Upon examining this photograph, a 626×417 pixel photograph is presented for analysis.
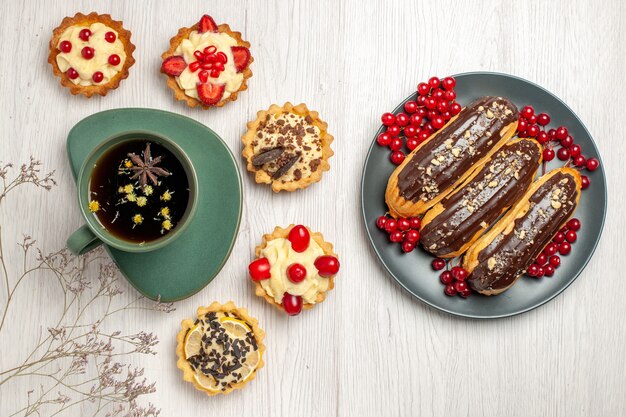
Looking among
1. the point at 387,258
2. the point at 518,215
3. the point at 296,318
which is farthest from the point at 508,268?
the point at 296,318

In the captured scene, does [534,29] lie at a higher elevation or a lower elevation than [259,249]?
higher

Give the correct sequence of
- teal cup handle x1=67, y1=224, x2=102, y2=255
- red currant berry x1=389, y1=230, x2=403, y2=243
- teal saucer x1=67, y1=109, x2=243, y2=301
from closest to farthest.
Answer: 1. teal cup handle x1=67, y1=224, x2=102, y2=255
2. teal saucer x1=67, y1=109, x2=243, y2=301
3. red currant berry x1=389, y1=230, x2=403, y2=243

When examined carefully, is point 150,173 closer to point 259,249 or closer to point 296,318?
point 259,249

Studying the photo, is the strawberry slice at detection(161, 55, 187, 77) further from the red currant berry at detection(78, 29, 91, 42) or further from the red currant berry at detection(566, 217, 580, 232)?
the red currant berry at detection(566, 217, 580, 232)

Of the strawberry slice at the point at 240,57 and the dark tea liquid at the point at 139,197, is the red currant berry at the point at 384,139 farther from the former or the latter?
the dark tea liquid at the point at 139,197

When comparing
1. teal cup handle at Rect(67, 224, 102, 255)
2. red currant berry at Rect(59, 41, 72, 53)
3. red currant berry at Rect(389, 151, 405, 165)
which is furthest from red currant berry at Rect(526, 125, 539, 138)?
red currant berry at Rect(59, 41, 72, 53)

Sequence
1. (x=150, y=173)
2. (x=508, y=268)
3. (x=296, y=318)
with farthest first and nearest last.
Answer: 1. (x=296, y=318)
2. (x=508, y=268)
3. (x=150, y=173)
